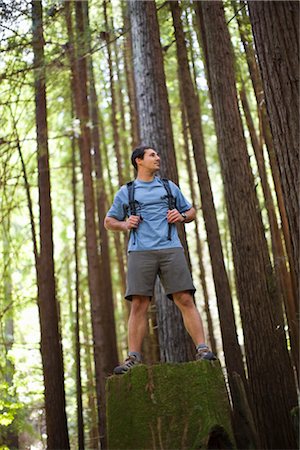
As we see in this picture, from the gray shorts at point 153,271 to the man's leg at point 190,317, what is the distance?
8 centimetres

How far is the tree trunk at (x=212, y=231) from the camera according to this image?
8.60 m

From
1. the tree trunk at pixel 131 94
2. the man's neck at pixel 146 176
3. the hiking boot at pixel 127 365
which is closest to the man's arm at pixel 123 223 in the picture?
the man's neck at pixel 146 176

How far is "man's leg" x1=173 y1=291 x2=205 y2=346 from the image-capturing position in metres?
5.53

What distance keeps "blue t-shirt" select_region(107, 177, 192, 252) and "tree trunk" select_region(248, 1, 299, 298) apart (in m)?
1.46

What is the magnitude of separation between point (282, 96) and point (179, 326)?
365cm

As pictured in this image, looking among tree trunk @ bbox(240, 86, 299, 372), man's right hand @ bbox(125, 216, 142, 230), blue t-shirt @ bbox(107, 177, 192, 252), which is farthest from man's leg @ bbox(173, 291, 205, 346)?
tree trunk @ bbox(240, 86, 299, 372)

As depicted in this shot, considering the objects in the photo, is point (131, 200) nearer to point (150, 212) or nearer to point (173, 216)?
point (150, 212)

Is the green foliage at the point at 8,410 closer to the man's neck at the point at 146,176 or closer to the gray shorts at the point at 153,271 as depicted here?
the gray shorts at the point at 153,271

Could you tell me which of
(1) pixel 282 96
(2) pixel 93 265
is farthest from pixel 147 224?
A: (2) pixel 93 265

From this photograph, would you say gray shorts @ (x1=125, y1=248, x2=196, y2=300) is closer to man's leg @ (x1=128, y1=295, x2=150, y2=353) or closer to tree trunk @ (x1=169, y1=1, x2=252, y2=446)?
man's leg @ (x1=128, y1=295, x2=150, y2=353)

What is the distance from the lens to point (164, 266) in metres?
5.66

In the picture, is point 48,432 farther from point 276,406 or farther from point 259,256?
point 259,256

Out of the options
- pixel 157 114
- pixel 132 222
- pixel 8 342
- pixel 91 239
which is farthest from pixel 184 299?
pixel 8 342

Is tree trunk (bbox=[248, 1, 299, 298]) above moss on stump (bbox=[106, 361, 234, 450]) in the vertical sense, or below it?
above
